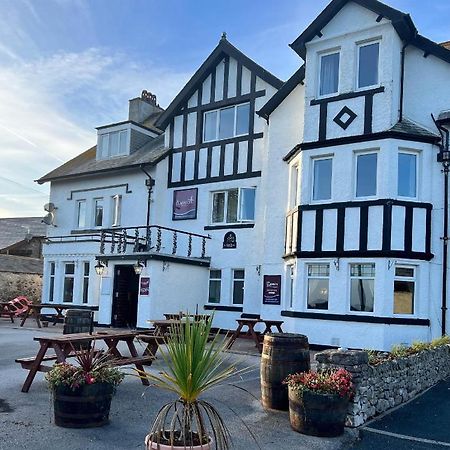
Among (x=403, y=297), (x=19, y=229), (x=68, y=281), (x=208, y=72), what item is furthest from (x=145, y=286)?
(x=19, y=229)

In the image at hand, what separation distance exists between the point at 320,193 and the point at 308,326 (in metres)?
3.78

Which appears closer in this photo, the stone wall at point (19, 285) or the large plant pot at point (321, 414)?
the large plant pot at point (321, 414)

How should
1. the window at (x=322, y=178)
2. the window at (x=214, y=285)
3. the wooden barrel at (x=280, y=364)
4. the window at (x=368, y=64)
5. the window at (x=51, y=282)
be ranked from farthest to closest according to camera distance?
the window at (x=51, y=282) < the window at (x=214, y=285) < the window at (x=322, y=178) < the window at (x=368, y=64) < the wooden barrel at (x=280, y=364)

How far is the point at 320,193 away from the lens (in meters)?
15.5

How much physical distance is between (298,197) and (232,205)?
14.1 feet

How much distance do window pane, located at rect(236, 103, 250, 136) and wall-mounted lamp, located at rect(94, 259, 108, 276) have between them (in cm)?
683

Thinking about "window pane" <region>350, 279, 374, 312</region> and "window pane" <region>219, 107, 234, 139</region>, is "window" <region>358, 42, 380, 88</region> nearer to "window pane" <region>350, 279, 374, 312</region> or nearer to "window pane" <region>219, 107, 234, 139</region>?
"window pane" <region>350, 279, 374, 312</region>

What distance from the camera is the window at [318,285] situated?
15117 mm

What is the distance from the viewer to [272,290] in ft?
56.5

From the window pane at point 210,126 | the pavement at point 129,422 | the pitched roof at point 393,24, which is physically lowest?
the pavement at point 129,422

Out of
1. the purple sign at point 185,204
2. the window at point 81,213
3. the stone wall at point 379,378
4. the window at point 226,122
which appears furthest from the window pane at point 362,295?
the window at point 81,213

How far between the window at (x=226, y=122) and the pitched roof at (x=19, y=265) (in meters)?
14.8

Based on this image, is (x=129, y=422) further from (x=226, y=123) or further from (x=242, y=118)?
(x=226, y=123)

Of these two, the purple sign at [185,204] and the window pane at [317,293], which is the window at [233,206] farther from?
the window pane at [317,293]
